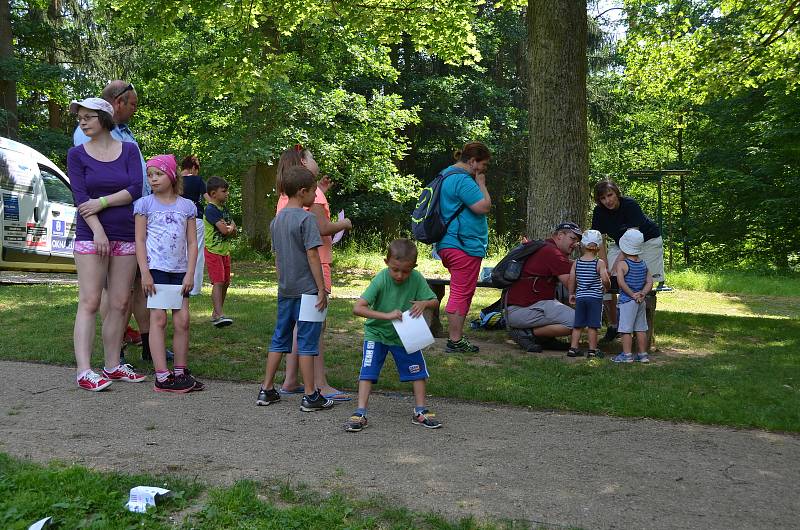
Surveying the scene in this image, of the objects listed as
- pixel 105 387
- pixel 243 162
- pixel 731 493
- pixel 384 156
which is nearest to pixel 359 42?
pixel 384 156

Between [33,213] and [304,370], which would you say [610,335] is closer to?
[304,370]

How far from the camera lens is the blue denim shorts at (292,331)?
18.4 ft

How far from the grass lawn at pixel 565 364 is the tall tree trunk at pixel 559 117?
5.84 feet

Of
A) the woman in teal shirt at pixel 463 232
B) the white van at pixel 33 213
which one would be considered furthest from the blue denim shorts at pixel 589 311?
the white van at pixel 33 213

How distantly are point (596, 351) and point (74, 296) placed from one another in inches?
314

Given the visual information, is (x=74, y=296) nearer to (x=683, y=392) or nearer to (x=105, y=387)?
(x=105, y=387)

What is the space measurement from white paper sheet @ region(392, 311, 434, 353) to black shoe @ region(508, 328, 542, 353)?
10.9ft

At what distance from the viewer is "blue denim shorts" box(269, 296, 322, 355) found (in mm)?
5621

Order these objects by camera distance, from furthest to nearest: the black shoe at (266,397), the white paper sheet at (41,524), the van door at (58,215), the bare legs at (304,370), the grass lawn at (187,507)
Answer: the van door at (58,215), the black shoe at (266,397), the bare legs at (304,370), the grass lawn at (187,507), the white paper sheet at (41,524)

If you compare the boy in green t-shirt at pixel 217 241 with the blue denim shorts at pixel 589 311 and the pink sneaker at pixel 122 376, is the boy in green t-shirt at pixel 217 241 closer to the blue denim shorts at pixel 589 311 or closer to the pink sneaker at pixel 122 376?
the pink sneaker at pixel 122 376

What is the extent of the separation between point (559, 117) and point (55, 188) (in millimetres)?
9236

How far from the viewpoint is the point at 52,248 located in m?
14.1

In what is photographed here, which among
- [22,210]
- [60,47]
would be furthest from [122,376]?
[60,47]

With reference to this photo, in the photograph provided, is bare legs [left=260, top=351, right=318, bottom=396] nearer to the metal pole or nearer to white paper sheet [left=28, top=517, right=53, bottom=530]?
white paper sheet [left=28, top=517, right=53, bottom=530]
